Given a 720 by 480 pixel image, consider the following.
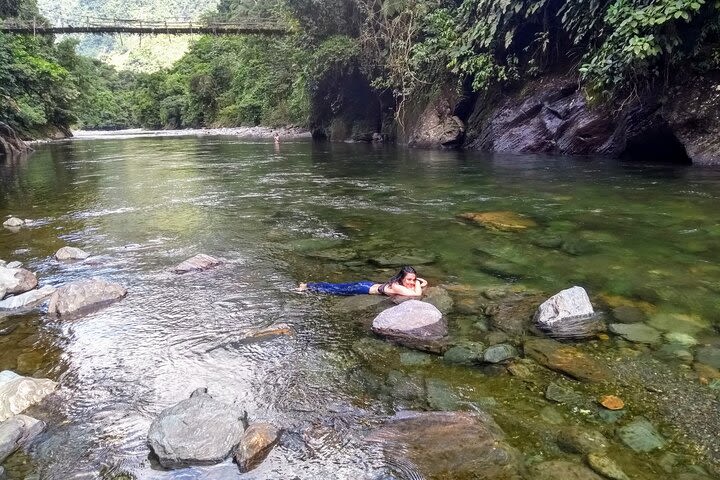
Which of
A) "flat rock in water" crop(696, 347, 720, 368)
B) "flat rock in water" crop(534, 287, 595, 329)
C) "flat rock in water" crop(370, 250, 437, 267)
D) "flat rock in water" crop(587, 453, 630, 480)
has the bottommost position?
"flat rock in water" crop(587, 453, 630, 480)

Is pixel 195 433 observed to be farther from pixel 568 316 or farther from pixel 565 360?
pixel 568 316

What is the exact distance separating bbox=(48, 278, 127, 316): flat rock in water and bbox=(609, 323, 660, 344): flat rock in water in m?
4.01

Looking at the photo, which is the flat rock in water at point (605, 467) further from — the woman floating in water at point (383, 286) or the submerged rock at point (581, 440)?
the woman floating in water at point (383, 286)

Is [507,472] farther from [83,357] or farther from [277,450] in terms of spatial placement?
[83,357]

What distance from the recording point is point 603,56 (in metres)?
10.1

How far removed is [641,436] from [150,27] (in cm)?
2998

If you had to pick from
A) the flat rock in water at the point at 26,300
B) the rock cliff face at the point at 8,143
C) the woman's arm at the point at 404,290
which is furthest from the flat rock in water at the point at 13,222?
the rock cliff face at the point at 8,143

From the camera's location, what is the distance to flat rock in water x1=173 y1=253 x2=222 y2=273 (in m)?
5.07

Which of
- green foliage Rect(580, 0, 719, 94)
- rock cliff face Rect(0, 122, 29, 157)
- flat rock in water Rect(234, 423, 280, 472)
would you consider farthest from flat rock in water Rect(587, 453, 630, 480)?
rock cliff face Rect(0, 122, 29, 157)

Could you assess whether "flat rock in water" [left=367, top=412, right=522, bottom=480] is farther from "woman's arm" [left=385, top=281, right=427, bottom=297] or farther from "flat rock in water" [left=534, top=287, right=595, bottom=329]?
"woman's arm" [left=385, top=281, right=427, bottom=297]

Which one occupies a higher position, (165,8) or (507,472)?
(165,8)

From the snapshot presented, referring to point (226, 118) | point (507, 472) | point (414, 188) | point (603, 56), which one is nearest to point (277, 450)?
point (507, 472)

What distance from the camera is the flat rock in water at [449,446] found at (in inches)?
87.6

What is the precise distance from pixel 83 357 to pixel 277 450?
1805 millimetres
